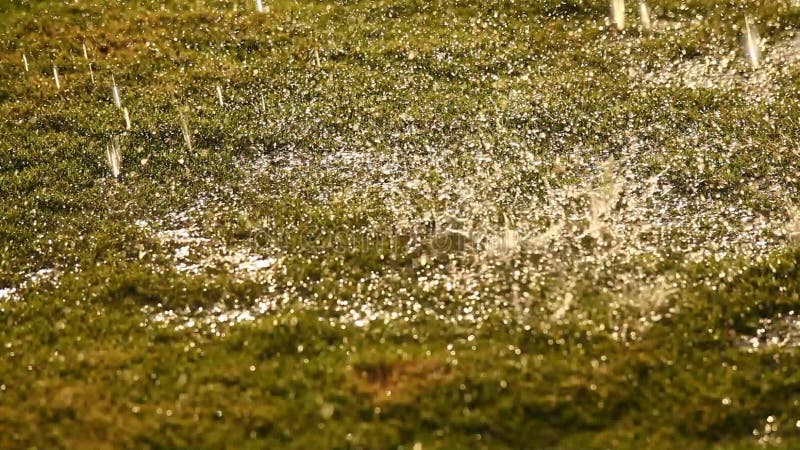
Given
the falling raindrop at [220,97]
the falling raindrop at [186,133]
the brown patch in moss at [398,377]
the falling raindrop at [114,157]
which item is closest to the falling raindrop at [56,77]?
the falling raindrop at [114,157]

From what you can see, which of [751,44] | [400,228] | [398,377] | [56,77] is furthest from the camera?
[751,44]

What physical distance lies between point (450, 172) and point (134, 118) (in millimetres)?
7186

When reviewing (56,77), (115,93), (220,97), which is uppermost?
(56,77)

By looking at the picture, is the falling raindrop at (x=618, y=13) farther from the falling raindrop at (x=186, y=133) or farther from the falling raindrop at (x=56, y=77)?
the falling raindrop at (x=56, y=77)

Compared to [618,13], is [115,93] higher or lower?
lower

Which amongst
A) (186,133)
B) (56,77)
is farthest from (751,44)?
(56,77)

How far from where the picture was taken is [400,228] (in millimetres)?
13008

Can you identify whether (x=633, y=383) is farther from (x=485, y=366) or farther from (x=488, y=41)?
(x=488, y=41)

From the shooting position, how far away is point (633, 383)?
9.25 m

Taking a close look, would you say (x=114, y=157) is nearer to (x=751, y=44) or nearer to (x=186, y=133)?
(x=186, y=133)

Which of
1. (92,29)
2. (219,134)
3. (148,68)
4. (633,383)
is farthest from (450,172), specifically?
(92,29)

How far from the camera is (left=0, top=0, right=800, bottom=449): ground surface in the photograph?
9062mm

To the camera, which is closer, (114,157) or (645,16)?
(114,157)

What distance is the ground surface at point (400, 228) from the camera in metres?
9.06
